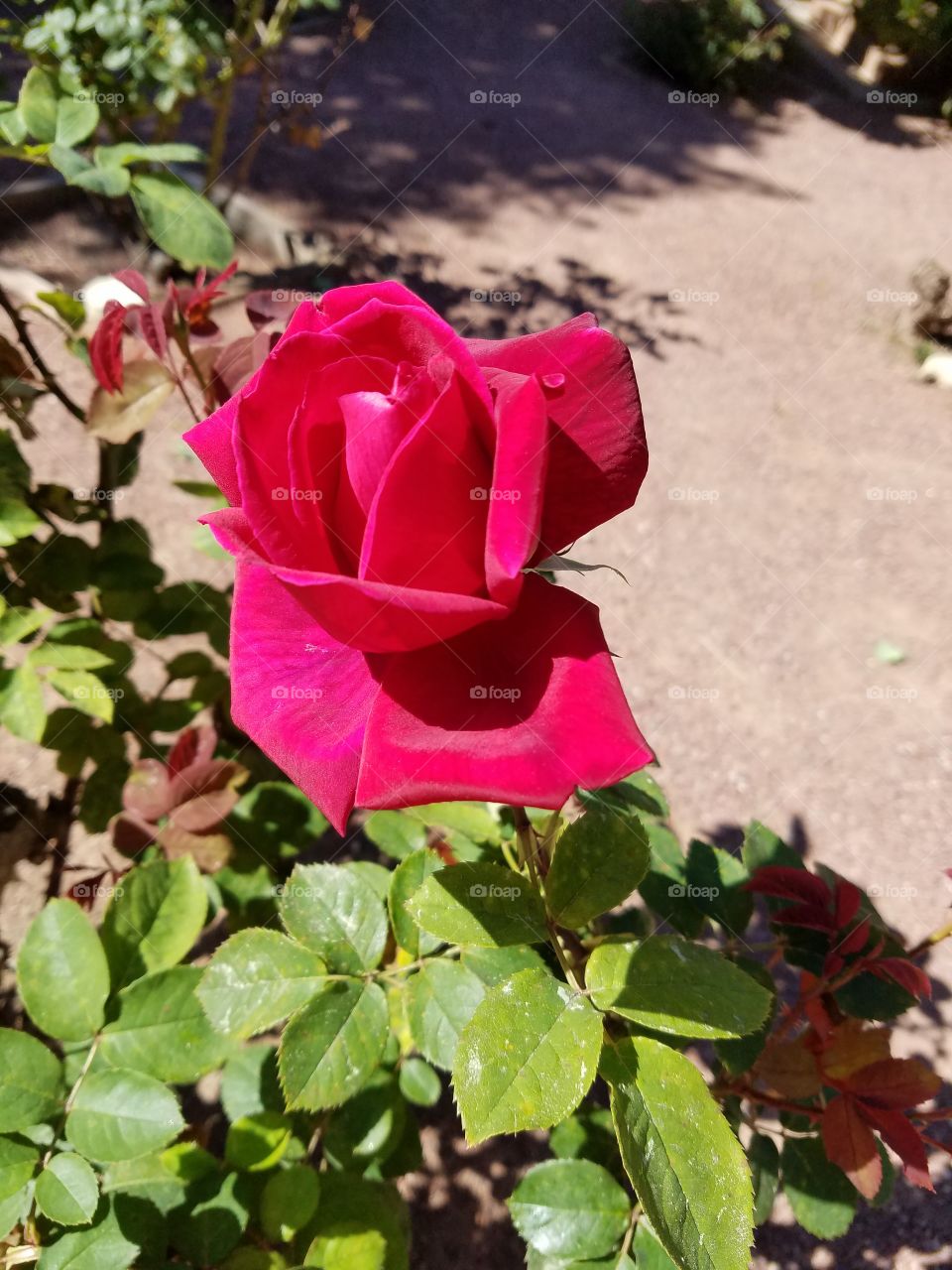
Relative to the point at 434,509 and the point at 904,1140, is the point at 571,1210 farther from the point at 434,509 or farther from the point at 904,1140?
the point at 434,509

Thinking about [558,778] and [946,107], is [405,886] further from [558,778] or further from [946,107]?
[946,107]

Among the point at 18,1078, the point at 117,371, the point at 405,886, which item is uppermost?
the point at 117,371

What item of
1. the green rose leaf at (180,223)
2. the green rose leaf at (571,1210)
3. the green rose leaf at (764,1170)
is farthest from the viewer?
the green rose leaf at (180,223)

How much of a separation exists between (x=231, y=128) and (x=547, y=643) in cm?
621

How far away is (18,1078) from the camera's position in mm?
905

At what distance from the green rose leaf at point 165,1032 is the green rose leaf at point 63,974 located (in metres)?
0.03

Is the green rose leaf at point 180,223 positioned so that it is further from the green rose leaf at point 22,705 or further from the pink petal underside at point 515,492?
the pink petal underside at point 515,492

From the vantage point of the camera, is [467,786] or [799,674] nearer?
[467,786]

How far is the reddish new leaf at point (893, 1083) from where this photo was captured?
0.93m

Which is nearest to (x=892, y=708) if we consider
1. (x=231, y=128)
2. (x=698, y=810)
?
(x=698, y=810)

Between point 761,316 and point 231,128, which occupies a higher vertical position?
point 761,316

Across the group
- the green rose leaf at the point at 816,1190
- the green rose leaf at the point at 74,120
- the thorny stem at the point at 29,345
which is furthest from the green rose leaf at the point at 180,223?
the green rose leaf at the point at 816,1190

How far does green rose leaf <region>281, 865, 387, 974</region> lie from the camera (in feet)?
3.06

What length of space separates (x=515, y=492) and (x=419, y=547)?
69 millimetres
